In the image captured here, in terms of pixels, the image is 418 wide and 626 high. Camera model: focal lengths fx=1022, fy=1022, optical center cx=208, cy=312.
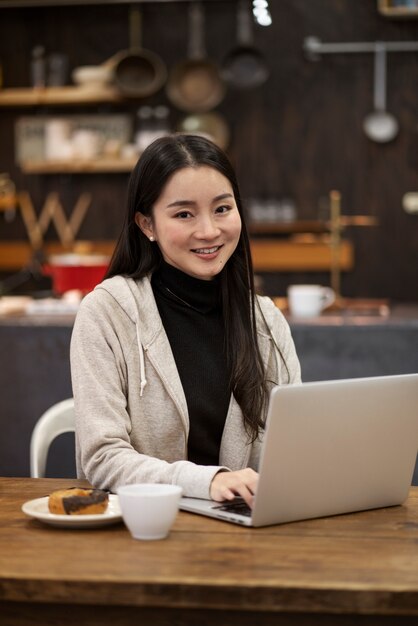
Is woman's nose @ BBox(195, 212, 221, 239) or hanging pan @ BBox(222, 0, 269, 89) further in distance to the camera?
hanging pan @ BBox(222, 0, 269, 89)

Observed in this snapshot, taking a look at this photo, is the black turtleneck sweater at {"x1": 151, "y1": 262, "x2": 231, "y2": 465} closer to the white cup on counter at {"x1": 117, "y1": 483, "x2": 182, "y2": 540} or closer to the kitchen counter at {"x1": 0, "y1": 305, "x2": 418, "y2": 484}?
the white cup on counter at {"x1": 117, "y1": 483, "x2": 182, "y2": 540}

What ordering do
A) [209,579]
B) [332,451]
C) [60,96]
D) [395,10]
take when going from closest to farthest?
[209,579] < [332,451] < [395,10] < [60,96]

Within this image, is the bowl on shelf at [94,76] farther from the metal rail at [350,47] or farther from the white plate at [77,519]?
the white plate at [77,519]

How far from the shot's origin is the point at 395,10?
542cm

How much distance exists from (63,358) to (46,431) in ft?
3.87

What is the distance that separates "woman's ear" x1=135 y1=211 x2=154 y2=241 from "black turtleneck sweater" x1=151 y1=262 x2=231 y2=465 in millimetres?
68

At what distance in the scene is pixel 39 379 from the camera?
132 inches

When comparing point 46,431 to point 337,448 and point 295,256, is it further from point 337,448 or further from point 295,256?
point 295,256

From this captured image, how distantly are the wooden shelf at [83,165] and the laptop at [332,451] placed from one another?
14.0 ft

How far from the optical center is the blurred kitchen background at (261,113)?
5633mm

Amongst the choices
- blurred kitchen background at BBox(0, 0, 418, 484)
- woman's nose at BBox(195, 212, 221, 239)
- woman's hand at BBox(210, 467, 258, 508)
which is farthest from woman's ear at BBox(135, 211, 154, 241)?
blurred kitchen background at BBox(0, 0, 418, 484)

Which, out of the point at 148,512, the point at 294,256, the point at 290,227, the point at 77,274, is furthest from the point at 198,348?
the point at 294,256

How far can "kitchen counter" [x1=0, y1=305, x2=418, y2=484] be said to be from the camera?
3240 millimetres

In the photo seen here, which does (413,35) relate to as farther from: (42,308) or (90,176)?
(42,308)
